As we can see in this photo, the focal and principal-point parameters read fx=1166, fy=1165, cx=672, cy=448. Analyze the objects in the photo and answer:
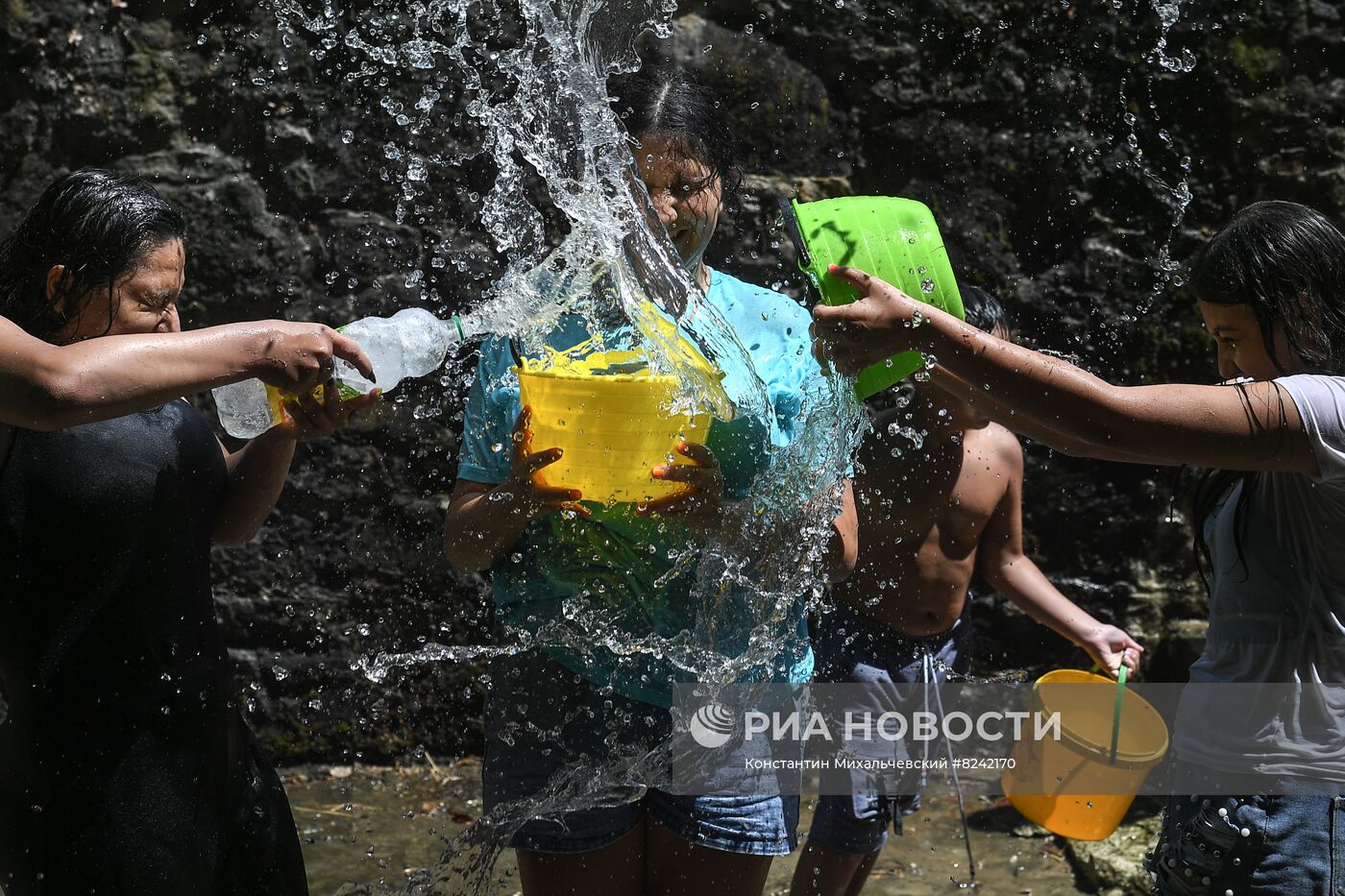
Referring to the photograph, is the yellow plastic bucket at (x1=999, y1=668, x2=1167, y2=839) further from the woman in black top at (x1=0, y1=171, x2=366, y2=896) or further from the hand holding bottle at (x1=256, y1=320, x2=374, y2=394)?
the hand holding bottle at (x1=256, y1=320, x2=374, y2=394)

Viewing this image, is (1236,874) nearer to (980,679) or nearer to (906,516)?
(906,516)

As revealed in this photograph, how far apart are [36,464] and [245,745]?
23.1 inches

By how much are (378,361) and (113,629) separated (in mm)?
651

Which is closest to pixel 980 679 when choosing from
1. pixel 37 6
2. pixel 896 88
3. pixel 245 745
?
pixel 896 88

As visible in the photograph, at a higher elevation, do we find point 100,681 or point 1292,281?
point 1292,281

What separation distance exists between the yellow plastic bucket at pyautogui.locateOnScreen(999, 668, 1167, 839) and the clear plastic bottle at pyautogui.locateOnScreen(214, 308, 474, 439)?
1.66 meters

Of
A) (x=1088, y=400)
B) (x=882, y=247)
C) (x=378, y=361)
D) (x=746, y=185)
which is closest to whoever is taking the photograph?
(x=1088, y=400)

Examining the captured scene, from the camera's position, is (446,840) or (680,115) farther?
(446,840)

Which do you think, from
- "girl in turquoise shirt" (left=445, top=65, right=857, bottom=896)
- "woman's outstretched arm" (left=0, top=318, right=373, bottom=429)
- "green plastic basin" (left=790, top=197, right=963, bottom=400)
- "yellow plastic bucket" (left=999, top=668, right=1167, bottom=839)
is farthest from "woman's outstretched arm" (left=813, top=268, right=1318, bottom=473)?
"yellow plastic bucket" (left=999, top=668, right=1167, bottom=839)

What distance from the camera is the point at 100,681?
1.80 m

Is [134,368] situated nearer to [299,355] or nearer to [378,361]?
[299,355]

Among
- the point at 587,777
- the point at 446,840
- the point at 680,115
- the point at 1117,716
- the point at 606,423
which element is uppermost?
the point at 680,115

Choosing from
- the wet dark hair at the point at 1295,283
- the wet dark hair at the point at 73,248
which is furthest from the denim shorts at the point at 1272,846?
the wet dark hair at the point at 73,248

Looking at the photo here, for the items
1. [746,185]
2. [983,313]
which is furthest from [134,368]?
[746,185]
